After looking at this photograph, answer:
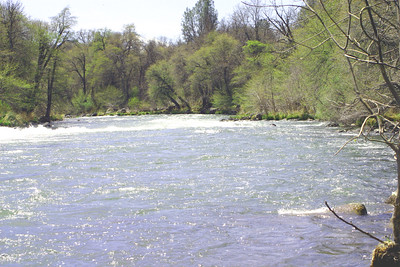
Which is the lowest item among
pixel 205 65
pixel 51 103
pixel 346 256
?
pixel 346 256

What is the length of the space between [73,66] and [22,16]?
30.7m

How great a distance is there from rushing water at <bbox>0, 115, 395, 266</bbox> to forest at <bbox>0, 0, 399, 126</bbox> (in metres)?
2.23

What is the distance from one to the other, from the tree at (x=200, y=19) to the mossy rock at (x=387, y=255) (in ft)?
244

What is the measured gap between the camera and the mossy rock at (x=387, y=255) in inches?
175

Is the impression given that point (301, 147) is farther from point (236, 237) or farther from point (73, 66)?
point (73, 66)

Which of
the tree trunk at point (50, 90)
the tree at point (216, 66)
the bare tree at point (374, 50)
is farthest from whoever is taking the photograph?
the tree at point (216, 66)

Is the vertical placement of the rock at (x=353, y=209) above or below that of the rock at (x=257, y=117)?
below

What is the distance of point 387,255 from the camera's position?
178 inches

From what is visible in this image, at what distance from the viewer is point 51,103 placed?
133ft

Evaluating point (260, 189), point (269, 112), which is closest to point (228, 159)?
point (260, 189)

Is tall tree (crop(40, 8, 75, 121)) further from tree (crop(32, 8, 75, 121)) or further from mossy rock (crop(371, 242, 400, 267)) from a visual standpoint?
mossy rock (crop(371, 242, 400, 267))

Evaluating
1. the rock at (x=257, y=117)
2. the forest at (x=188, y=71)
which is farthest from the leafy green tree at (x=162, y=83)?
the rock at (x=257, y=117)

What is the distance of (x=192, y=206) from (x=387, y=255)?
4802 mm

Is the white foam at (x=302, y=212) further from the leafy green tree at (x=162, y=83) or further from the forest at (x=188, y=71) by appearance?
the leafy green tree at (x=162, y=83)
